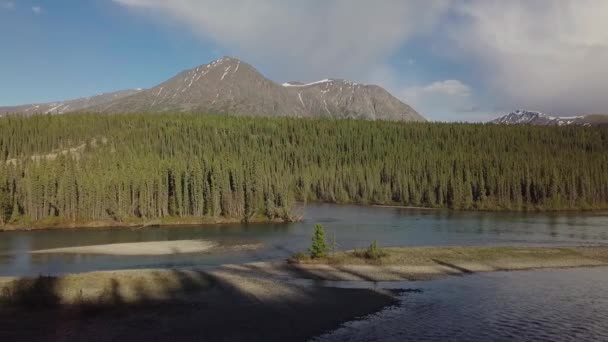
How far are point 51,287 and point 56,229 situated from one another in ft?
254

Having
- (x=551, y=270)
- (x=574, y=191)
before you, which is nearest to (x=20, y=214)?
(x=551, y=270)

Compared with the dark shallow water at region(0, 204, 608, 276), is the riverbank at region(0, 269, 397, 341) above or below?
below

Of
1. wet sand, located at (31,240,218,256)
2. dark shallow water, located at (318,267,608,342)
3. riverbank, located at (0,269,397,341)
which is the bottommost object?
dark shallow water, located at (318,267,608,342)

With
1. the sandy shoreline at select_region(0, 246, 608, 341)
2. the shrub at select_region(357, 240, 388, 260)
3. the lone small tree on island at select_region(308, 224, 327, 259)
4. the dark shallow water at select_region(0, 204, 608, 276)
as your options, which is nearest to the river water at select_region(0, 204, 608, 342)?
the dark shallow water at select_region(0, 204, 608, 276)

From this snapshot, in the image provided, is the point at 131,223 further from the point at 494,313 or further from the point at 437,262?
the point at 494,313

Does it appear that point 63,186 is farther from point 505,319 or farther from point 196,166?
point 505,319

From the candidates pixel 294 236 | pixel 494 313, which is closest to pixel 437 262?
pixel 494 313

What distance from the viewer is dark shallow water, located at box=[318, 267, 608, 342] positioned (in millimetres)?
34688

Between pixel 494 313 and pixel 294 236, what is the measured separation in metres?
59.1

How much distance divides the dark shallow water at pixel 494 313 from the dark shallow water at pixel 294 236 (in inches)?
1135

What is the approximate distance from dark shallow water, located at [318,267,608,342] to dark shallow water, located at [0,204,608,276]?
28.8 meters

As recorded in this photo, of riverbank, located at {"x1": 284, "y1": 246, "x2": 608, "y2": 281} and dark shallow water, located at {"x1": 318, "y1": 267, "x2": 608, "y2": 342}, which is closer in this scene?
dark shallow water, located at {"x1": 318, "y1": 267, "x2": 608, "y2": 342}

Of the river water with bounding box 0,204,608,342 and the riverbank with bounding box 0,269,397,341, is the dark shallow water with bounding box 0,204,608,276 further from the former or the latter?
the riverbank with bounding box 0,269,397,341

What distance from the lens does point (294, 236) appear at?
96875 millimetres
